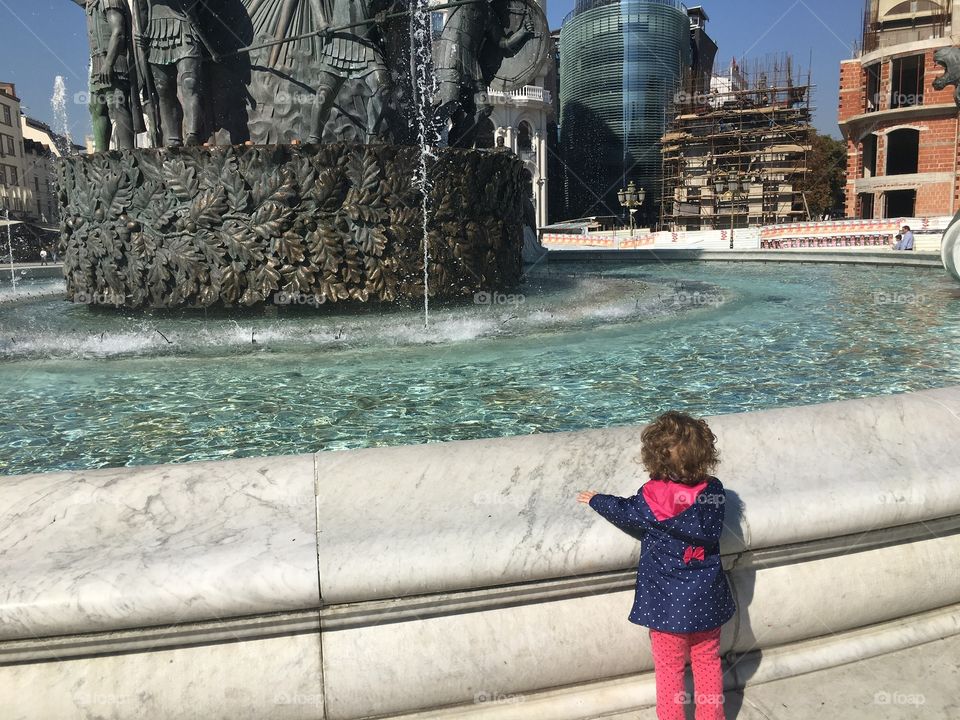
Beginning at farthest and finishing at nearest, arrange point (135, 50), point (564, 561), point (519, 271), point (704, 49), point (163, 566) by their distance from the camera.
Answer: point (704, 49) → point (519, 271) → point (135, 50) → point (564, 561) → point (163, 566)

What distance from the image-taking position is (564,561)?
1.95 m

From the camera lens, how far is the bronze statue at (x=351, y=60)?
27.6ft

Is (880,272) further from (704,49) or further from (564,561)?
(704,49)

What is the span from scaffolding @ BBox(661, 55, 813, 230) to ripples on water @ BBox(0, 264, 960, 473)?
4293 centimetres

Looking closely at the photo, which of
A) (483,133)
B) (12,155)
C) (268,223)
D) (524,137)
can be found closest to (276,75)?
(268,223)

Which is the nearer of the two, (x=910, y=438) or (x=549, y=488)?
(x=549, y=488)

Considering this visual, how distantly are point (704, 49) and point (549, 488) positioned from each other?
90.8 m

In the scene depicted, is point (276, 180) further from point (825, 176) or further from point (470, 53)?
point (825, 176)

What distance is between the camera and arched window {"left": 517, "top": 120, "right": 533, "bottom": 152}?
56737 millimetres

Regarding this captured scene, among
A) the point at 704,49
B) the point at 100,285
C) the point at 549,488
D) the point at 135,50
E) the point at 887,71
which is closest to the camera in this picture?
the point at 549,488

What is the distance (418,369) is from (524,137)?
5547cm

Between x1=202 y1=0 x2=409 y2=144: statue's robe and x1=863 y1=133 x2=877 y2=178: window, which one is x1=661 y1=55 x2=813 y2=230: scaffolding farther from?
x1=202 y1=0 x2=409 y2=144: statue's robe

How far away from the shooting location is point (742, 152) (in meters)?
49.2

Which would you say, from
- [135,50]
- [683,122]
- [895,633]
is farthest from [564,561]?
[683,122]
